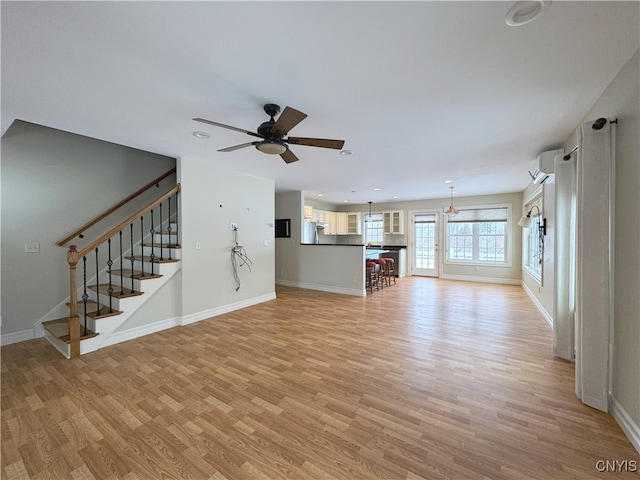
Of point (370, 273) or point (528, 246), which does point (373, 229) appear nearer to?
point (370, 273)

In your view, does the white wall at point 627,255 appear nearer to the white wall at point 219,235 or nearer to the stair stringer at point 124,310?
the white wall at point 219,235

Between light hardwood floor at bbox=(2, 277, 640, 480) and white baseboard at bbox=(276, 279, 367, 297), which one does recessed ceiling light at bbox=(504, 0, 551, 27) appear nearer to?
light hardwood floor at bbox=(2, 277, 640, 480)

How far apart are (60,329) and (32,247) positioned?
3.83ft

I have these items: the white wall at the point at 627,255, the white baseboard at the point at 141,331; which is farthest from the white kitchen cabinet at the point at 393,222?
the white baseboard at the point at 141,331

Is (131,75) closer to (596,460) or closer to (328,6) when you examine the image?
(328,6)

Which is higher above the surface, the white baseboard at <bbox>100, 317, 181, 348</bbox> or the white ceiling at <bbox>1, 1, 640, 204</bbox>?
the white ceiling at <bbox>1, 1, 640, 204</bbox>

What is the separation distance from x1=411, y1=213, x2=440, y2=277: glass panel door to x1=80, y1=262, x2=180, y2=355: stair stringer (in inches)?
278

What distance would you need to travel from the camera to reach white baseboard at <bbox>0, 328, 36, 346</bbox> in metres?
3.14

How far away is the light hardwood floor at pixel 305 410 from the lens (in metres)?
1.51

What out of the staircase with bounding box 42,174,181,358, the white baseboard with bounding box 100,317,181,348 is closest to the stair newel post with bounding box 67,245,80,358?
the staircase with bounding box 42,174,181,358

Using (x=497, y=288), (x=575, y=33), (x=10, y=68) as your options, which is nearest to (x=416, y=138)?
(x=575, y=33)

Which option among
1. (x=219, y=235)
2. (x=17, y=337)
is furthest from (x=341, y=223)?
(x=17, y=337)

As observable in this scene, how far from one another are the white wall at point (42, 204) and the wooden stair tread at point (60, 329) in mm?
254

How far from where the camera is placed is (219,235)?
4.37 metres
